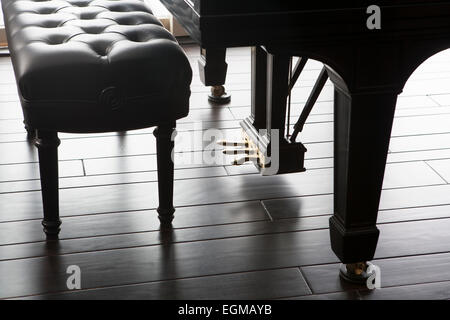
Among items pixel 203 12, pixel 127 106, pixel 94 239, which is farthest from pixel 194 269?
pixel 203 12

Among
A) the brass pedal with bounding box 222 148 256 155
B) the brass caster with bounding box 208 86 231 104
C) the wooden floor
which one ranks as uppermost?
the brass pedal with bounding box 222 148 256 155

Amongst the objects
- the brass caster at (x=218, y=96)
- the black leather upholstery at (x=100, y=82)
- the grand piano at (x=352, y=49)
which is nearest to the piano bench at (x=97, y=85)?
the black leather upholstery at (x=100, y=82)

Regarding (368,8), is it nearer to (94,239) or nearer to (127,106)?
(127,106)

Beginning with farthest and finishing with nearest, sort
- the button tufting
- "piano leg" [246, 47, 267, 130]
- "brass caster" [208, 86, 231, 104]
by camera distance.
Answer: "brass caster" [208, 86, 231, 104] → "piano leg" [246, 47, 267, 130] → the button tufting

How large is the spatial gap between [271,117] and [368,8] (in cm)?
85

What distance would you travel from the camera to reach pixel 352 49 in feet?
5.10

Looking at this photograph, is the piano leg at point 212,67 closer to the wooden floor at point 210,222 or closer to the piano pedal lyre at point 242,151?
the wooden floor at point 210,222

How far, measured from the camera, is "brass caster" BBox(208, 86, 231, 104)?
3.14 m

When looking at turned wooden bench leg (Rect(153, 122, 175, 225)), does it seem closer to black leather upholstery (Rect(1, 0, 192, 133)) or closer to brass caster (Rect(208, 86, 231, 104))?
black leather upholstery (Rect(1, 0, 192, 133))

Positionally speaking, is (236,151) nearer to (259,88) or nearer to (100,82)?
(259,88)

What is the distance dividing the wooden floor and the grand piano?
0.62 feet

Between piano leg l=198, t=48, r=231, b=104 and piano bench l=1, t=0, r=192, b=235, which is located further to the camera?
piano leg l=198, t=48, r=231, b=104

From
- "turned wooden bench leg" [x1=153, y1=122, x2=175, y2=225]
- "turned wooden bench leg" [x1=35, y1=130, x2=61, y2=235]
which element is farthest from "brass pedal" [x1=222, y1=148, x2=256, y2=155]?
"turned wooden bench leg" [x1=35, y1=130, x2=61, y2=235]

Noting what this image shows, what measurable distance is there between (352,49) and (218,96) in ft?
5.33
